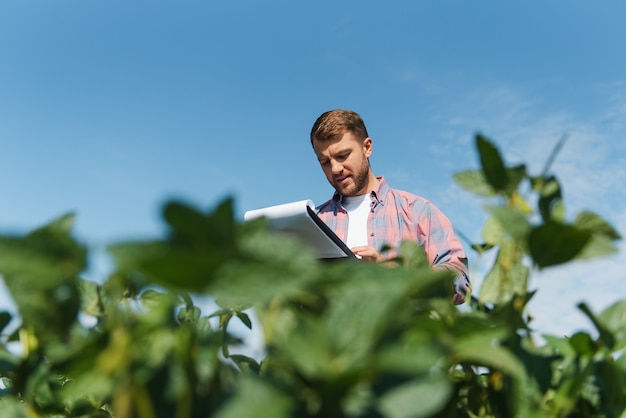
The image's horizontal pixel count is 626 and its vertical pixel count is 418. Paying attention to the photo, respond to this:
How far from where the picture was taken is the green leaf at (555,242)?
0.39m

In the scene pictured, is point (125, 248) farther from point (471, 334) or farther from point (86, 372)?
point (471, 334)

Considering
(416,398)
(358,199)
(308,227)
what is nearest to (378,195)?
(358,199)

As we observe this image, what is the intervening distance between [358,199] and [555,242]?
10.0 ft

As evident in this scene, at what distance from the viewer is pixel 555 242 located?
40 cm

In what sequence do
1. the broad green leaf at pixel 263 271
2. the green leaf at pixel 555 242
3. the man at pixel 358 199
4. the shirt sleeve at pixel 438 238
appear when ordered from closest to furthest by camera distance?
the broad green leaf at pixel 263 271, the green leaf at pixel 555 242, the shirt sleeve at pixel 438 238, the man at pixel 358 199

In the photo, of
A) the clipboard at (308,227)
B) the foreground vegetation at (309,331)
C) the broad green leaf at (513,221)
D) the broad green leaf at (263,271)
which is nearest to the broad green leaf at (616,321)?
the foreground vegetation at (309,331)

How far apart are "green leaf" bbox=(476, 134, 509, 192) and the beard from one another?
114 inches

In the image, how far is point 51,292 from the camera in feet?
1.23

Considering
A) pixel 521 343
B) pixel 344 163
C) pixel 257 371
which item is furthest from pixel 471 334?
pixel 344 163

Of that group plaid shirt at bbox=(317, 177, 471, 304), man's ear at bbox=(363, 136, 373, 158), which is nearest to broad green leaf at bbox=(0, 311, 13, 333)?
plaid shirt at bbox=(317, 177, 471, 304)

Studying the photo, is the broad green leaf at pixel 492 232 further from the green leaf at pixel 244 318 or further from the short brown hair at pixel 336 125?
the short brown hair at pixel 336 125

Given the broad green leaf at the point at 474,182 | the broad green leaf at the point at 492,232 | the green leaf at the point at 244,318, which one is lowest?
the green leaf at the point at 244,318

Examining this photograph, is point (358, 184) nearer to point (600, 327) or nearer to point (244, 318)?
point (244, 318)

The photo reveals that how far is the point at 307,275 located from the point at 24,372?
24 cm
